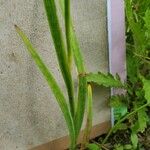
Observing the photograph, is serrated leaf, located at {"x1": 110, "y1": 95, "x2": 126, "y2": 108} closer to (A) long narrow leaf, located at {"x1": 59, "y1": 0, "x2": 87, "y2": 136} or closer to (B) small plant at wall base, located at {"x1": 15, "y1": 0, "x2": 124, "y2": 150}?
(B) small plant at wall base, located at {"x1": 15, "y1": 0, "x2": 124, "y2": 150}

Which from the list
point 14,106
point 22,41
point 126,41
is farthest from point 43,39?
point 126,41

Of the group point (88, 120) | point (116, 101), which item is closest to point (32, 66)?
point (88, 120)

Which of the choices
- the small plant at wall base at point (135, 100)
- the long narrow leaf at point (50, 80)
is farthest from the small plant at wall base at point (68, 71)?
the small plant at wall base at point (135, 100)

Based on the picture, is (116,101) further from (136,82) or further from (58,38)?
(58,38)

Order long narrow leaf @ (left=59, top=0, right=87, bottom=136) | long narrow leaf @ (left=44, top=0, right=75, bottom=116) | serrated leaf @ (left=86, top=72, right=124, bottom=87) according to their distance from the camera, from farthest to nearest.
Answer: serrated leaf @ (left=86, top=72, right=124, bottom=87)
long narrow leaf @ (left=59, top=0, right=87, bottom=136)
long narrow leaf @ (left=44, top=0, right=75, bottom=116)

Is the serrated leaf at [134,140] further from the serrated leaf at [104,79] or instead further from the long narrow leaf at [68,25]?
the long narrow leaf at [68,25]

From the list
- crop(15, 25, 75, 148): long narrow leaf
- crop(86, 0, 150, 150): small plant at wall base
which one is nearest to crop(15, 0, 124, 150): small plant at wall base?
crop(15, 25, 75, 148): long narrow leaf

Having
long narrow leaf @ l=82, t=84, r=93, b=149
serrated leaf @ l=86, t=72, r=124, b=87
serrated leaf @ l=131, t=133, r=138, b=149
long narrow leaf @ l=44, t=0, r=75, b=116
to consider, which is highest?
long narrow leaf @ l=44, t=0, r=75, b=116

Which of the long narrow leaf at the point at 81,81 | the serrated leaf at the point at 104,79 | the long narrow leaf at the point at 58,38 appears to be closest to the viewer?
the long narrow leaf at the point at 58,38
